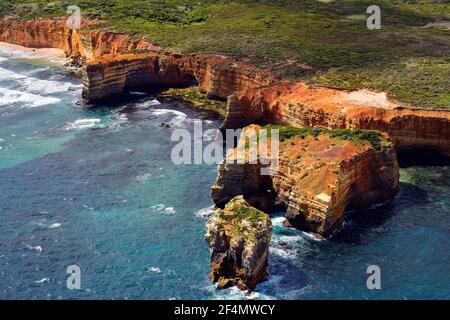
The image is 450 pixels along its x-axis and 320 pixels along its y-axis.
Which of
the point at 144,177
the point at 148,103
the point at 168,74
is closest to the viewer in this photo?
the point at 144,177

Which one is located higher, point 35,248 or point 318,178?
point 318,178

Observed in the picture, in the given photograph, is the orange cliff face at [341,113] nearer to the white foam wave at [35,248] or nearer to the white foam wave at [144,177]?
the white foam wave at [144,177]

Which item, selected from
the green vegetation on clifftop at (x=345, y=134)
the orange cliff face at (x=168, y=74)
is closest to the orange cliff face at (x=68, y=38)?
the orange cliff face at (x=168, y=74)

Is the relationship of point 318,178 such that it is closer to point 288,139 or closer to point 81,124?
point 288,139

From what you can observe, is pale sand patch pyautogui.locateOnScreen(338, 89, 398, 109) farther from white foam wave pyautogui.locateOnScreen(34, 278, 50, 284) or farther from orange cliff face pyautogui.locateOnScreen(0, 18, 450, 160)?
white foam wave pyautogui.locateOnScreen(34, 278, 50, 284)

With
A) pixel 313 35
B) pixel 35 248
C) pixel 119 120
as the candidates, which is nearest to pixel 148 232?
pixel 35 248
